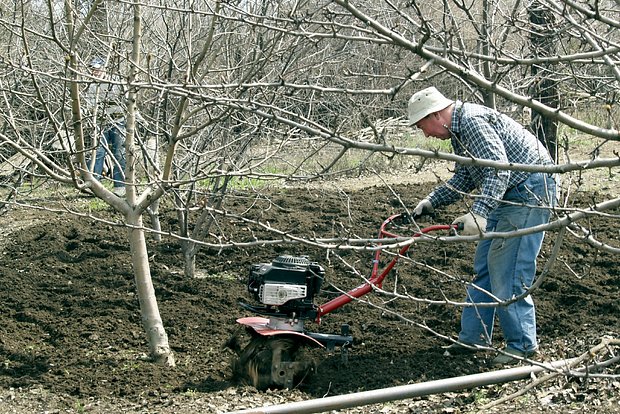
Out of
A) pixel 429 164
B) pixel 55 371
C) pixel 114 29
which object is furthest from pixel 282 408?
pixel 429 164

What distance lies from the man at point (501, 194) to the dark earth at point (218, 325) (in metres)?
0.30

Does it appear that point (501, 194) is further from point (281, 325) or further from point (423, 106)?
point (281, 325)

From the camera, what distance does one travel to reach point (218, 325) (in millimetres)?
7309

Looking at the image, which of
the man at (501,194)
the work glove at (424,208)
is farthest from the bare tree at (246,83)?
the work glove at (424,208)

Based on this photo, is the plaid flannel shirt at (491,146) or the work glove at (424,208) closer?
the plaid flannel shirt at (491,146)

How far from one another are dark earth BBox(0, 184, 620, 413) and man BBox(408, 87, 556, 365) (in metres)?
0.30

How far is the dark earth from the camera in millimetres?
5828

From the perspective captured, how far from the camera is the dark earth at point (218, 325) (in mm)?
5828

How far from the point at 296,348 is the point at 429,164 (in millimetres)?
8549

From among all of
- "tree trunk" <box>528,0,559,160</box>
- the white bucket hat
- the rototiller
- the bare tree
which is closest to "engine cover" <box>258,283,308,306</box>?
the rototiller

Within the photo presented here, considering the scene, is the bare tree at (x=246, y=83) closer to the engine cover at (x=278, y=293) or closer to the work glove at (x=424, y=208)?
the engine cover at (x=278, y=293)

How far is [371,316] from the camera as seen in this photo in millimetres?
7469

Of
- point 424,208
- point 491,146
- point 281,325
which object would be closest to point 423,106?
point 491,146

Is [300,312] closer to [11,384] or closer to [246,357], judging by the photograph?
[246,357]
